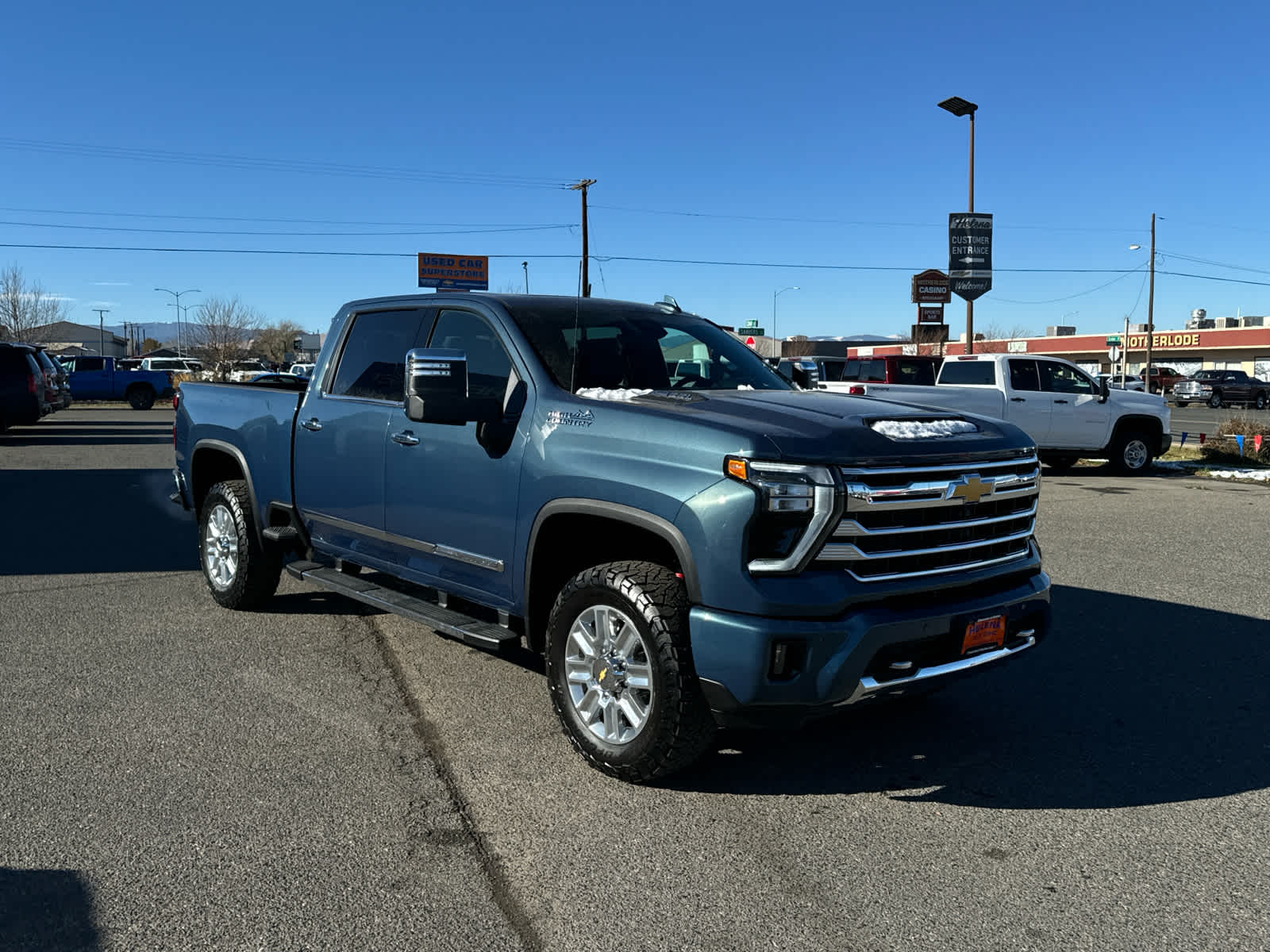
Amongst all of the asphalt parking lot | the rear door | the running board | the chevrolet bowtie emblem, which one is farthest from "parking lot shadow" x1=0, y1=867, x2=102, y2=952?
the rear door

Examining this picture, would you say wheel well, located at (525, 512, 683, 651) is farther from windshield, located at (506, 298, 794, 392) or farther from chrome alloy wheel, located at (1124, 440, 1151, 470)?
chrome alloy wheel, located at (1124, 440, 1151, 470)

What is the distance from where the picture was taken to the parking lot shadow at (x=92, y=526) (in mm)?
8578

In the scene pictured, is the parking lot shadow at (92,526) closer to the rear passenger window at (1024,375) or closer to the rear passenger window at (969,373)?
the rear passenger window at (969,373)

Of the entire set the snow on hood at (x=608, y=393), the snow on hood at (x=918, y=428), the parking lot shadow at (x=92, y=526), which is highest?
the snow on hood at (x=608, y=393)

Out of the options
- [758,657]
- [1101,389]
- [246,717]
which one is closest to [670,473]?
[758,657]

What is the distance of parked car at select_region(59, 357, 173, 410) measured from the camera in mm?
38156

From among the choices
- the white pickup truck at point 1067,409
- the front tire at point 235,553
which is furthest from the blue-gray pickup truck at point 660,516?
the white pickup truck at point 1067,409

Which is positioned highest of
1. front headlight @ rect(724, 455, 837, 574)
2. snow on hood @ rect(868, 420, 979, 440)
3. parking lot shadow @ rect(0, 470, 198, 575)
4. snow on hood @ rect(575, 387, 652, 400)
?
snow on hood @ rect(575, 387, 652, 400)

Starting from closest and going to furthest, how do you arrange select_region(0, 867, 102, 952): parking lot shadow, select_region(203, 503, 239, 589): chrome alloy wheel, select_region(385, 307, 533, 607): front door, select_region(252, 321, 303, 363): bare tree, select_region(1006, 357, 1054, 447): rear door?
select_region(0, 867, 102, 952): parking lot shadow
select_region(385, 307, 533, 607): front door
select_region(203, 503, 239, 589): chrome alloy wheel
select_region(1006, 357, 1054, 447): rear door
select_region(252, 321, 303, 363): bare tree

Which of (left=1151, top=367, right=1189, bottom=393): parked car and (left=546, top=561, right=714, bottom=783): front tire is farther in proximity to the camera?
(left=1151, top=367, right=1189, bottom=393): parked car

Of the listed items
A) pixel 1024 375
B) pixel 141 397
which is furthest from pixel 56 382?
pixel 1024 375

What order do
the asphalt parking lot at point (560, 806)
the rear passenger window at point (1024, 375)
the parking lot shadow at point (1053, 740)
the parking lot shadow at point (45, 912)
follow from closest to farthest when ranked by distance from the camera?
the parking lot shadow at point (45, 912), the asphalt parking lot at point (560, 806), the parking lot shadow at point (1053, 740), the rear passenger window at point (1024, 375)

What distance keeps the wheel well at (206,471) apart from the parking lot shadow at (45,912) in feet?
13.5

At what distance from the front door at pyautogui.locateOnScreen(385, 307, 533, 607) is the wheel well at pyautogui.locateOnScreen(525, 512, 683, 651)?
0.42 ft
